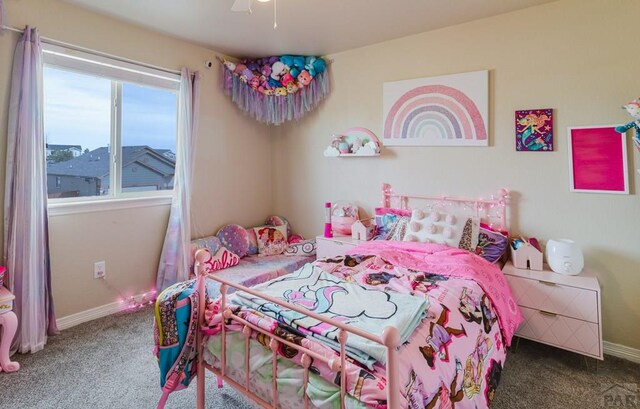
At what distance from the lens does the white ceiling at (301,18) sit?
2.43m

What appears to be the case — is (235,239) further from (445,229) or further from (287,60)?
(445,229)

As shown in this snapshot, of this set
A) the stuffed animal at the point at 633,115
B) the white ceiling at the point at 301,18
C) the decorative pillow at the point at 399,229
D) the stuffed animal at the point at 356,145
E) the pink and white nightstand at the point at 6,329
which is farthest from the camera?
the stuffed animal at the point at 356,145

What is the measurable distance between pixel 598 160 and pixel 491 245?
35.1 inches

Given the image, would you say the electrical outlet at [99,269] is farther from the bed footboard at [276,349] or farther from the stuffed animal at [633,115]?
the stuffed animal at [633,115]

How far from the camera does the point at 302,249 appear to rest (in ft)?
11.6

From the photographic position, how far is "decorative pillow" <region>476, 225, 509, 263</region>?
97.9 inches

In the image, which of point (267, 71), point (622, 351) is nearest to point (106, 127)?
point (267, 71)

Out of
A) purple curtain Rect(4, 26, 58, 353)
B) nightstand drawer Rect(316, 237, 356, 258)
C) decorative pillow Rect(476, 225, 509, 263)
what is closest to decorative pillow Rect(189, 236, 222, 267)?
nightstand drawer Rect(316, 237, 356, 258)

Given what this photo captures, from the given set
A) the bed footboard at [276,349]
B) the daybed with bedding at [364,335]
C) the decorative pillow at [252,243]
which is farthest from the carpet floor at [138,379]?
the decorative pillow at [252,243]

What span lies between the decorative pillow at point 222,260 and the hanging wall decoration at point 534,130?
2.64 metres

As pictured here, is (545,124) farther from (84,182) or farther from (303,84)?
(84,182)

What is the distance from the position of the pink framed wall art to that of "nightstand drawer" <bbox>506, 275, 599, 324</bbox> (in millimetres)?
734

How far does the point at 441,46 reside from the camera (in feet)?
9.44

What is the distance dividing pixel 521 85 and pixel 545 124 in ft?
1.16
